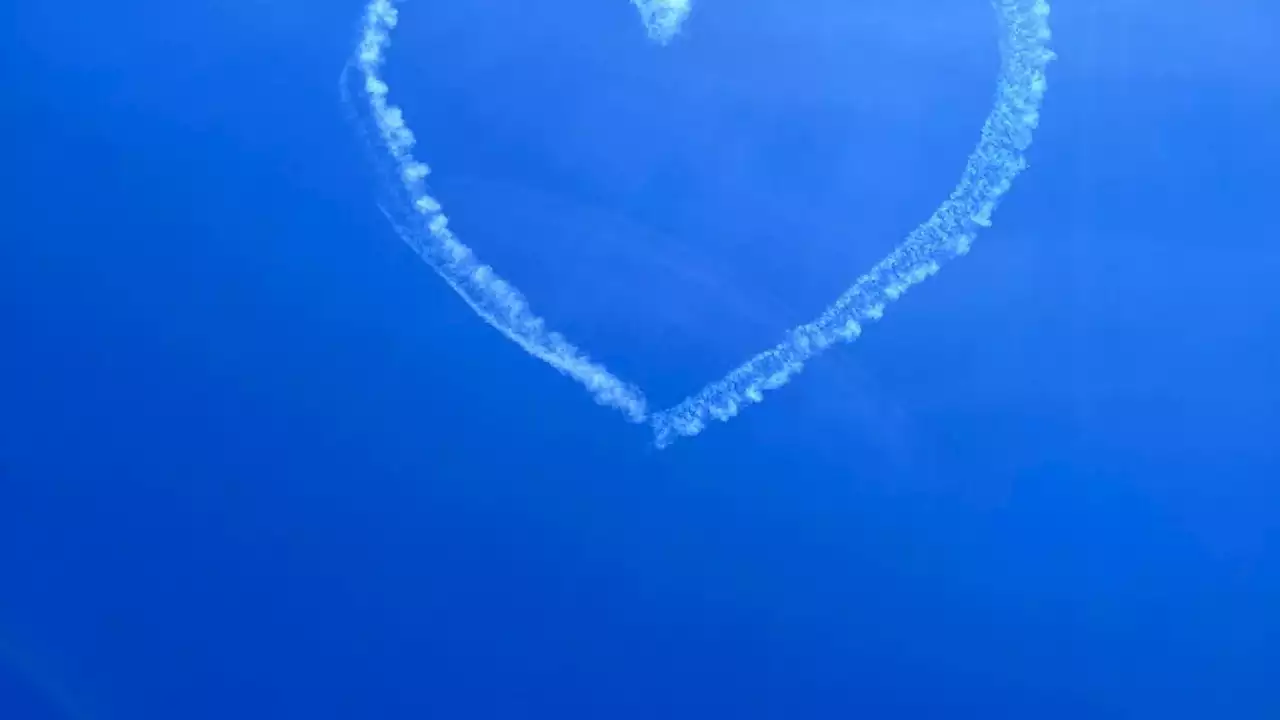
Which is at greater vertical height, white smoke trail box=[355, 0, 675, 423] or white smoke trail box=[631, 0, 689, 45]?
white smoke trail box=[631, 0, 689, 45]

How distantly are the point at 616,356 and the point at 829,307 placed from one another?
160 mm

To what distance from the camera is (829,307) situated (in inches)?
32.0

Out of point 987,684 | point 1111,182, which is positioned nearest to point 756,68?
point 1111,182

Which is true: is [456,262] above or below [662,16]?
below

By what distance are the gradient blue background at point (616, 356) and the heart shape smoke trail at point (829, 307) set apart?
0.01 meters

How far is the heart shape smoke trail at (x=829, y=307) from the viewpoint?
2.63 feet

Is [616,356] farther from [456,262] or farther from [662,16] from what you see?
[662,16]

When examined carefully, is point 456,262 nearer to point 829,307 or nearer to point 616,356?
point 616,356

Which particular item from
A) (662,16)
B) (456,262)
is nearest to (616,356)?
(456,262)

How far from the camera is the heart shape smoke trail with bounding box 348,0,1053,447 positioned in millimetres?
800

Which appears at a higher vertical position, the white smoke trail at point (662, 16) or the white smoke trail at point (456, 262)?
the white smoke trail at point (662, 16)

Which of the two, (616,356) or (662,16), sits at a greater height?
(662,16)

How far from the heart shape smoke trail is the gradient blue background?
13mm

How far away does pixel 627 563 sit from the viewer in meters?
0.82
